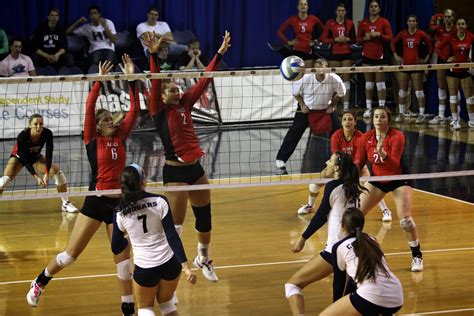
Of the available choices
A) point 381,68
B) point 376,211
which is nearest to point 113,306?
point 381,68

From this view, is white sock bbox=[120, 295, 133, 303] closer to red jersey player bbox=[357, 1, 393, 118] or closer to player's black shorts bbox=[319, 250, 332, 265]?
player's black shorts bbox=[319, 250, 332, 265]

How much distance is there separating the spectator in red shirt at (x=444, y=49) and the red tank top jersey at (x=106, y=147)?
41.8 ft

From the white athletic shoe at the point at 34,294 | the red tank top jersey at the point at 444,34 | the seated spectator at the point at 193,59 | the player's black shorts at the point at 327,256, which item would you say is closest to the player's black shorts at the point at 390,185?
the player's black shorts at the point at 327,256

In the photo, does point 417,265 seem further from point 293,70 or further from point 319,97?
point 319,97

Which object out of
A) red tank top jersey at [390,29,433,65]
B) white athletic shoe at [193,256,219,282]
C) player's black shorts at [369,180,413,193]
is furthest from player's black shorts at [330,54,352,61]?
white athletic shoe at [193,256,219,282]

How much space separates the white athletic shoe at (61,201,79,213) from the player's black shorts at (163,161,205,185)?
150 inches

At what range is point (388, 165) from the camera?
999 cm

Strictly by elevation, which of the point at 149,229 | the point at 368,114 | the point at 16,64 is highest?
the point at 16,64

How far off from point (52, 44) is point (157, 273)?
1439cm

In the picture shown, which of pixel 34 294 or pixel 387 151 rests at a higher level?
pixel 387 151

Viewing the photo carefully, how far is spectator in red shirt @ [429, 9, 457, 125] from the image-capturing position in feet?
66.2

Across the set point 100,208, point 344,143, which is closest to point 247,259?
point 344,143

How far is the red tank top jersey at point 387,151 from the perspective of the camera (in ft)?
32.6

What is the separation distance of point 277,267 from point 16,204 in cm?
505
